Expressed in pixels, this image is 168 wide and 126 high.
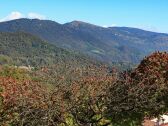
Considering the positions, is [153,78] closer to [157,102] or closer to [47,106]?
[157,102]

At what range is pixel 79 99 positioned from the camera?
29.6 metres

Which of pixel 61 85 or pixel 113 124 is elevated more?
pixel 61 85

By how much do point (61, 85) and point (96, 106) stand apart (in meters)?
3.38

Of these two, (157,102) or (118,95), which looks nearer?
(118,95)

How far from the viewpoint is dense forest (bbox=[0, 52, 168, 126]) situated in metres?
26.5

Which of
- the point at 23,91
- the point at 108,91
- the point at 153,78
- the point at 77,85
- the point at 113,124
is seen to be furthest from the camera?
the point at 153,78

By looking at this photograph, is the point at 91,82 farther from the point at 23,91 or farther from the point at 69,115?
the point at 23,91

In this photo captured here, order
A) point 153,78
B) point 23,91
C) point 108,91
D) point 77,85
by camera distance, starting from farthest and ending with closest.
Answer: point 153,78, point 108,91, point 77,85, point 23,91

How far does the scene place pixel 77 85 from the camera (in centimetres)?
2962

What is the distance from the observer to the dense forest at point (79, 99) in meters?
26.5

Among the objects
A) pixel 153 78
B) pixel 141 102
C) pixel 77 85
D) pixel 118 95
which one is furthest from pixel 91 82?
pixel 153 78

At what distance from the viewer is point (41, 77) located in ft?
102

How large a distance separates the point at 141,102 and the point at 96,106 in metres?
Result: 4.23

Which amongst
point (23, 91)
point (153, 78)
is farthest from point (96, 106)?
point (153, 78)
